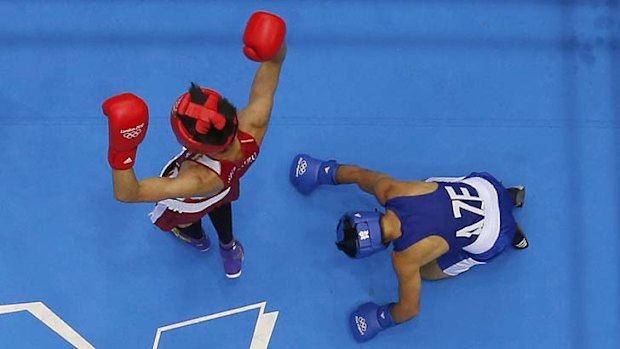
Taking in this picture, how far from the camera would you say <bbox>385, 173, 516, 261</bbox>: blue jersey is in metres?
2.54

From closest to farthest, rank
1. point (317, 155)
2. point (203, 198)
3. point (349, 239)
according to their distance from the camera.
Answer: point (203, 198), point (349, 239), point (317, 155)

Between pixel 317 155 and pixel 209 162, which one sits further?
pixel 317 155

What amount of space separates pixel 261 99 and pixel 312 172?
0.68 meters

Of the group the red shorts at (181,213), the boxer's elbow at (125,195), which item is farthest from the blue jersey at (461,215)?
the boxer's elbow at (125,195)

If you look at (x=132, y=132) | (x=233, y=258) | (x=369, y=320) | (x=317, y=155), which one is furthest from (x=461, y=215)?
(x=132, y=132)

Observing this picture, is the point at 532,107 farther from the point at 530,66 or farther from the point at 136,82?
the point at 136,82

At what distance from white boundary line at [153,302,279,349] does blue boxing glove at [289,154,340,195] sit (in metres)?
0.50

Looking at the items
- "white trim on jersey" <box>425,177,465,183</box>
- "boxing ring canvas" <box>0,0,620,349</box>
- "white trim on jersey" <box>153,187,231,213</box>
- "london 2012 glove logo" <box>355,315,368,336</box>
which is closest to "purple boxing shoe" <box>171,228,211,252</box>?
"boxing ring canvas" <box>0,0,620,349</box>

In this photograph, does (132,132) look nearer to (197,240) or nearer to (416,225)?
(197,240)

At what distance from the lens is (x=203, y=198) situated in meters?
2.32

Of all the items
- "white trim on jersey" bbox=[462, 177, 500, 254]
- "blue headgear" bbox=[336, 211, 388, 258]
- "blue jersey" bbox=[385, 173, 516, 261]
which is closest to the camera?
"blue headgear" bbox=[336, 211, 388, 258]

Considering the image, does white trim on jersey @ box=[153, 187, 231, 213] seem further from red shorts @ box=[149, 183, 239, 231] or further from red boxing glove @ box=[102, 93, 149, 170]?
red boxing glove @ box=[102, 93, 149, 170]

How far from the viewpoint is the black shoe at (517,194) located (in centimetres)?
296

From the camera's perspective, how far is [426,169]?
3.08m
